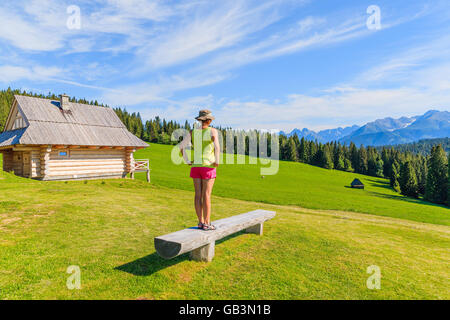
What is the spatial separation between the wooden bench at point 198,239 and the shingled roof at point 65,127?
1889 cm

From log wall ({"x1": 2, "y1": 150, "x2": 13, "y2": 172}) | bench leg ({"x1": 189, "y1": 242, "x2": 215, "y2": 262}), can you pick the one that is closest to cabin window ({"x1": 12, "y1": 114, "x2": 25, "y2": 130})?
log wall ({"x1": 2, "y1": 150, "x2": 13, "y2": 172})

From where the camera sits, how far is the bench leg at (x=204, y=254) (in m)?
6.12

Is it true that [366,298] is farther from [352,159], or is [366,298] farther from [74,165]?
[352,159]

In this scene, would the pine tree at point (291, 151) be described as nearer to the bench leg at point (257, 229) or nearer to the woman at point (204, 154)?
the bench leg at point (257, 229)

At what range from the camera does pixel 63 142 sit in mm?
20812

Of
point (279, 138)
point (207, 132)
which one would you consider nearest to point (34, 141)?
point (207, 132)

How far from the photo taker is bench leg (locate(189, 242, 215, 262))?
6121mm

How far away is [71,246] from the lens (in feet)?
22.1

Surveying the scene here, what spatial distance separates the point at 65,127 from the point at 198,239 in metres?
21.9

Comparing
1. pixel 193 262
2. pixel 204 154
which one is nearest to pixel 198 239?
pixel 193 262

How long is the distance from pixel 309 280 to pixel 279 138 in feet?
352

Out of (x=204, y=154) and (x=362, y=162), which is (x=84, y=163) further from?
(x=362, y=162)

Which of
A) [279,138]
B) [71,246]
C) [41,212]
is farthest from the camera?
[279,138]
